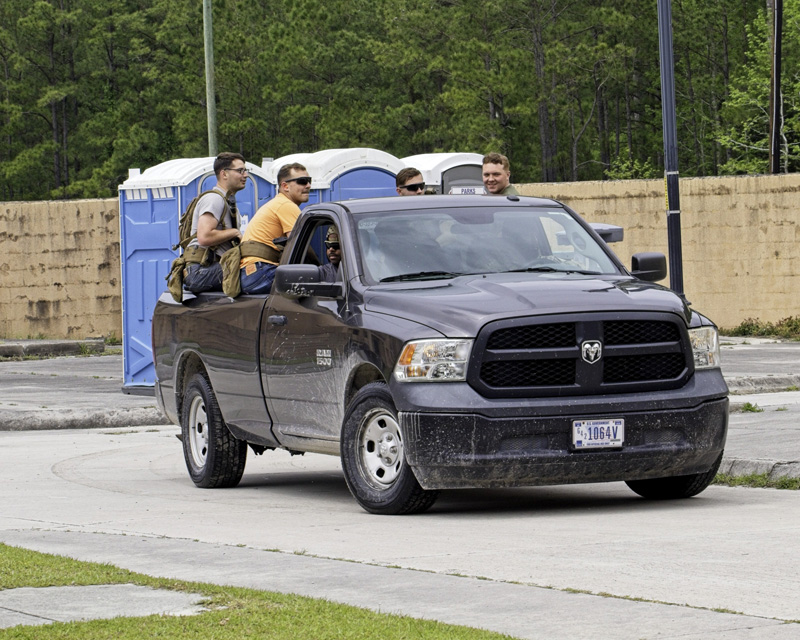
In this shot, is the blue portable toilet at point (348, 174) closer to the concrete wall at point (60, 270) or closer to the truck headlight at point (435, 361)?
the concrete wall at point (60, 270)

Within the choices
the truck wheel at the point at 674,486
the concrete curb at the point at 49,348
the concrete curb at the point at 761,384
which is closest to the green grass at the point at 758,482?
the truck wheel at the point at 674,486

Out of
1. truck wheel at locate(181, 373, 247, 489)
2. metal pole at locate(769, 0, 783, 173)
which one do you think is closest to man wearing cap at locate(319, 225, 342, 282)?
truck wheel at locate(181, 373, 247, 489)

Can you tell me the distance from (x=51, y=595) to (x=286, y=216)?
17.7ft

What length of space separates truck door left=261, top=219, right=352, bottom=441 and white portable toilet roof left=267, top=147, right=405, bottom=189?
945 cm

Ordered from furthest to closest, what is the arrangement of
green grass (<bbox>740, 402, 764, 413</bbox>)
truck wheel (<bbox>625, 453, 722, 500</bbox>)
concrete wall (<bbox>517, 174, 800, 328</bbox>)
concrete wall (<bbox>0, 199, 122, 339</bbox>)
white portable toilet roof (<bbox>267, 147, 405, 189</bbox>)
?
concrete wall (<bbox>0, 199, 122, 339</bbox>)
concrete wall (<bbox>517, 174, 800, 328</bbox>)
white portable toilet roof (<bbox>267, 147, 405, 189</bbox>)
green grass (<bbox>740, 402, 764, 413</bbox>)
truck wheel (<bbox>625, 453, 722, 500</bbox>)

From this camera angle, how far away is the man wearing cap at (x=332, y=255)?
10.3 metres

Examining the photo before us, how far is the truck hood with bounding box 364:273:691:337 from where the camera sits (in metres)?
8.71

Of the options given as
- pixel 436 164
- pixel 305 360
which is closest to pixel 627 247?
pixel 436 164

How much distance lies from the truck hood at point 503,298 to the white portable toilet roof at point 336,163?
1059cm

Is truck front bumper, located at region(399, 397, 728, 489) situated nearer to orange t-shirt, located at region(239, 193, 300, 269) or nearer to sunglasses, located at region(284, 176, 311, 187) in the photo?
orange t-shirt, located at region(239, 193, 300, 269)

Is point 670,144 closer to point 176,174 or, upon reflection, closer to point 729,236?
point 176,174

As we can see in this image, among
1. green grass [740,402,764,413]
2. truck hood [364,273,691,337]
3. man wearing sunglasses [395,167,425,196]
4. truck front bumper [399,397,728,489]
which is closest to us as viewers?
truck front bumper [399,397,728,489]

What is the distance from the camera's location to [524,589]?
6270 millimetres

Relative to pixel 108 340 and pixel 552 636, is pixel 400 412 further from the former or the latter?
pixel 108 340
